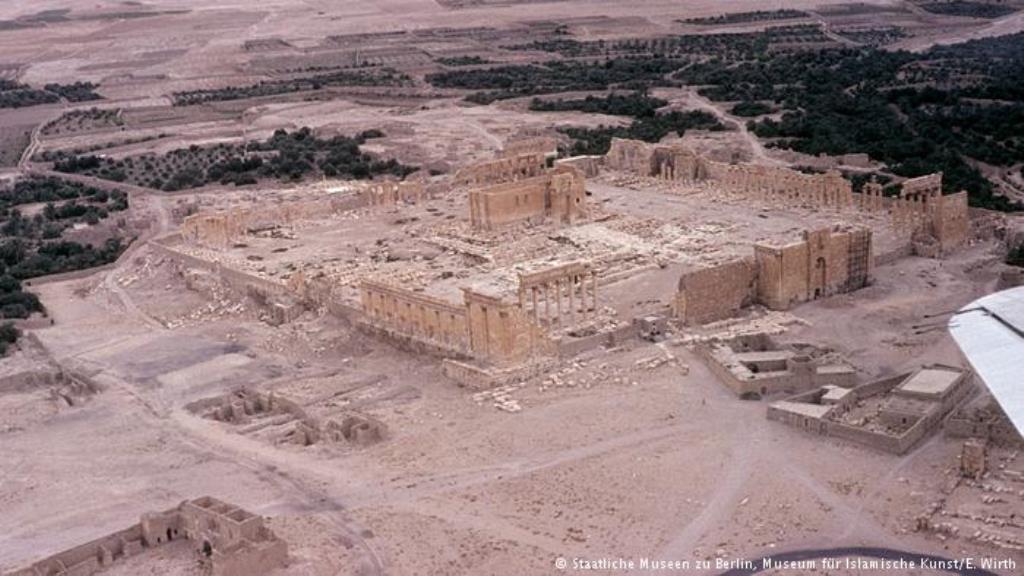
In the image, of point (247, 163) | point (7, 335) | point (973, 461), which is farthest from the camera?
point (247, 163)

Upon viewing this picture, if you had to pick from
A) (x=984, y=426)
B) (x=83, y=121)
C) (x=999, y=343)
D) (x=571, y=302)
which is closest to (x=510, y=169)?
(x=571, y=302)

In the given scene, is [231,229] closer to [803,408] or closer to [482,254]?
[482,254]

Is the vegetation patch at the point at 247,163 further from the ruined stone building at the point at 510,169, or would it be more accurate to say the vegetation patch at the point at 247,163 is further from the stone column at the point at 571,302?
the stone column at the point at 571,302

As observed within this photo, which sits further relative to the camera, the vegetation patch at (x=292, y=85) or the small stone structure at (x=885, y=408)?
the vegetation patch at (x=292, y=85)

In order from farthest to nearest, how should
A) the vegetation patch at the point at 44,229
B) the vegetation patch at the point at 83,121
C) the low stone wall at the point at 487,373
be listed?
1. the vegetation patch at the point at 83,121
2. the vegetation patch at the point at 44,229
3. the low stone wall at the point at 487,373

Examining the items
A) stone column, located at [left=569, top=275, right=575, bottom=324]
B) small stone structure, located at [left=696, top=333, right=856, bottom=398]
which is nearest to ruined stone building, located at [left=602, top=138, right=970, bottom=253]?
small stone structure, located at [left=696, top=333, right=856, bottom=398]

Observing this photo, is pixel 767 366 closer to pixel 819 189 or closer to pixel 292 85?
pixel 819 189

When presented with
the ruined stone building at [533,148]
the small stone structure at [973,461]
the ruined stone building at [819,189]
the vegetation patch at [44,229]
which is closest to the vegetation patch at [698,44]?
the ruined stone building at [533,148]
